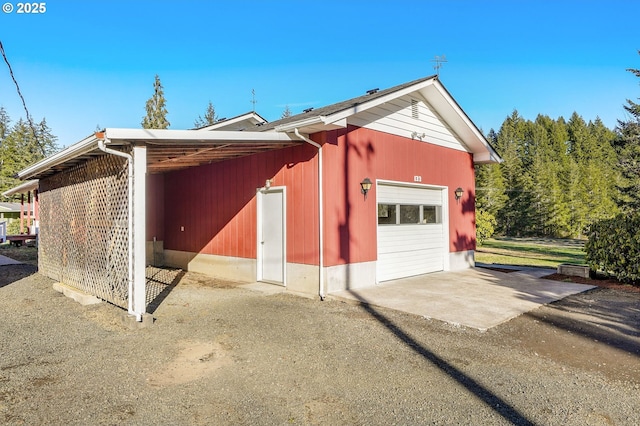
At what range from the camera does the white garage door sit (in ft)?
27.2

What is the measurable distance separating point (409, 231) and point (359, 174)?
7.50 feet

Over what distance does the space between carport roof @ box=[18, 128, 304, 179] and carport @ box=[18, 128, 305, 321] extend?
0.01 m

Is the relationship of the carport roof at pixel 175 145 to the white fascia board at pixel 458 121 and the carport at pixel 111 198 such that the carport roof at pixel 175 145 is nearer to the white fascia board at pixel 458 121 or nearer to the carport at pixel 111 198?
the carport at pixel 111 198

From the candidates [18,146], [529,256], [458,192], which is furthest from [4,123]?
[529,256]

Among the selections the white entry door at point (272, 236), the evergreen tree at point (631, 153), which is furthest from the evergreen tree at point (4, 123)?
the evergreen tree at point (631, 153)

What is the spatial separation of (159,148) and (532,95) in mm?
24024

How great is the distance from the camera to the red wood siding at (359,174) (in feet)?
23.3

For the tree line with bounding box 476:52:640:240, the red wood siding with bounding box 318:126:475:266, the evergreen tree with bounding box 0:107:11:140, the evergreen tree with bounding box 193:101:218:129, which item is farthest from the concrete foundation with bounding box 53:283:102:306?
the evergreen tree with bounding box 0:107:11:140

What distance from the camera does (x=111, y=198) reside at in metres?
5.88

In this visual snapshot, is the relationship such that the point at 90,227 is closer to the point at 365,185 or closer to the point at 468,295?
the point at 365,185

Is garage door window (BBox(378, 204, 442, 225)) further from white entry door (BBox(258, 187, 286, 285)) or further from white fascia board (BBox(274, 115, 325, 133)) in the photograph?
white fascia board (BBox(274, 115, 325, 133))

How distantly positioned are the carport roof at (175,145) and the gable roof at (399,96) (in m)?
0.48

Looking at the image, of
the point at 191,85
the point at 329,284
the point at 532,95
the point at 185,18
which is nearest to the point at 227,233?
the point at 329,284

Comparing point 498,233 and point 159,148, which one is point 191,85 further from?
point 498,233
